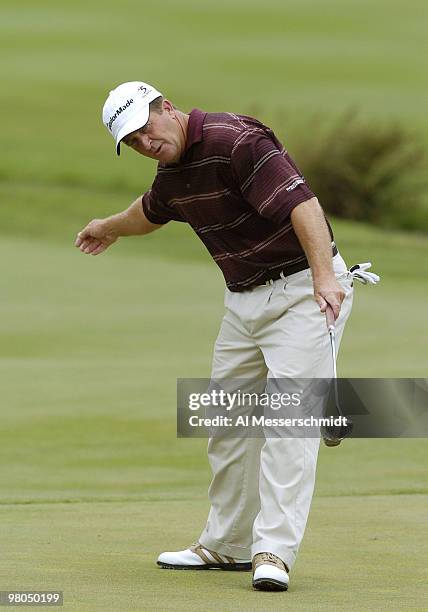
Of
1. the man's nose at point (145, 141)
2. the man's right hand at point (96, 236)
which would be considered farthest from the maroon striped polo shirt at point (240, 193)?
the man's right hand at point (96, 236)

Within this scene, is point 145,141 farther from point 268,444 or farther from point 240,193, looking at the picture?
point 268,444

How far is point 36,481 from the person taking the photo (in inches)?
259

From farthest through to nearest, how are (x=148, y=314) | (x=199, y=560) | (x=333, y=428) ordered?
A: (x=148, y=314) → (x=199, y=560) → (x=333, y=428)

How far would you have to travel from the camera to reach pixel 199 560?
4.53m

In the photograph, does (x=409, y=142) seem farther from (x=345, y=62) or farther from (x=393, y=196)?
(x=345, y=62)

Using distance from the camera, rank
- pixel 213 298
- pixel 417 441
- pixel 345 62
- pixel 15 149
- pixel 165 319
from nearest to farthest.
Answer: pixel 417 441
pixel 165 319
pixel 213 298
pixel 15 149
pixel 345 62

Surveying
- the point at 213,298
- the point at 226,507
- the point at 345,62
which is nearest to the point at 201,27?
the point at 345,62

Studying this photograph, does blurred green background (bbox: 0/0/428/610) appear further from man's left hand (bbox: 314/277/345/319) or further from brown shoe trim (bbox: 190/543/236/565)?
man's left hand (bbox: 314/277/345/319)

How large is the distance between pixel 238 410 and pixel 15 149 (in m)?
18.9

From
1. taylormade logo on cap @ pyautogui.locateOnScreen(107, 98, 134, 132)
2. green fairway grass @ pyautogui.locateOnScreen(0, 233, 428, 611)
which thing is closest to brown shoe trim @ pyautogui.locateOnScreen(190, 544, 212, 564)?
green fairway grass @ pyautogui.locateOnScreen(0, 233, 428, 611)

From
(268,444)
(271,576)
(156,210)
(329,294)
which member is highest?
(156,210)

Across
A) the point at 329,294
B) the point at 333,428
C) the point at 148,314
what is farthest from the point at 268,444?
the point at 148,314

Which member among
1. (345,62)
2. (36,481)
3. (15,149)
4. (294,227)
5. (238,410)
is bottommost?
(36,481)

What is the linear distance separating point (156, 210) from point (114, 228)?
12.6 inches
